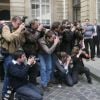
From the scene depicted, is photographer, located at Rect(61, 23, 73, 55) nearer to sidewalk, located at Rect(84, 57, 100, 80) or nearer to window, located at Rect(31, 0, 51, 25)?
sidewalk, located at Rect(84, 57, 100, 80)

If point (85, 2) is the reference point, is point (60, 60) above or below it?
below

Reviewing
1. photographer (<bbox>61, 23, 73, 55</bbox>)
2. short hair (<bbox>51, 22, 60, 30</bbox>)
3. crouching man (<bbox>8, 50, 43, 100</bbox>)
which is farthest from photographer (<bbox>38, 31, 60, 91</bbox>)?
crouching man (<bbox>8, 50, 43, 100</bbox>)

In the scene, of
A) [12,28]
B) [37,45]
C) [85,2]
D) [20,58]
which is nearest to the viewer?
[20,58]

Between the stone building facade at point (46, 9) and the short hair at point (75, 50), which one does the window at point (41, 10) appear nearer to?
the stone building facade at point (46, 9)

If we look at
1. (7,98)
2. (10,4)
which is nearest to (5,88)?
(7,98)

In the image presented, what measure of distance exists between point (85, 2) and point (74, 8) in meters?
6.47

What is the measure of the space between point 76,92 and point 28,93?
248 centimetres

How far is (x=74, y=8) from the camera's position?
30953 millimetres

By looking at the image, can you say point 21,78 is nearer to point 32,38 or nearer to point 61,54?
point 32,38

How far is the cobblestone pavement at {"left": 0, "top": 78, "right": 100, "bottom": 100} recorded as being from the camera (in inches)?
380

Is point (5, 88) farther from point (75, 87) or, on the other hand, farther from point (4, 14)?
point (4, 14)

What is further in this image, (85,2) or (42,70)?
(85,2)

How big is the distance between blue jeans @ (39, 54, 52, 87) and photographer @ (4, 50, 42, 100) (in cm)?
186

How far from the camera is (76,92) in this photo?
1025 centimetres
